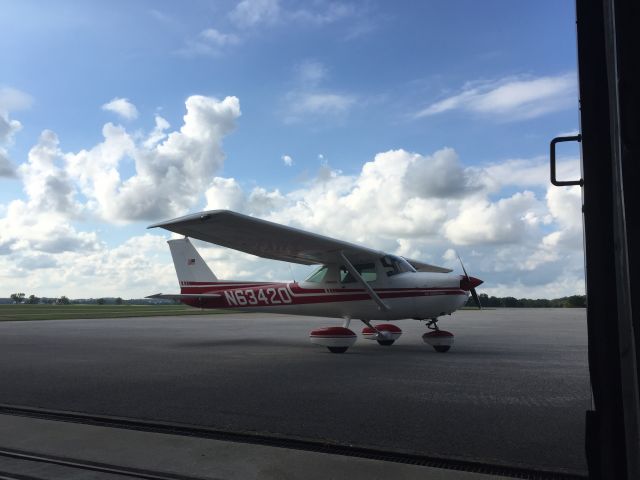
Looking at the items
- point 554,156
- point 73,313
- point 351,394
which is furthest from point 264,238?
point 73,313

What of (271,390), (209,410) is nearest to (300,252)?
(271,390)

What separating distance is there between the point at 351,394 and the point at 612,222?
4.86 meters

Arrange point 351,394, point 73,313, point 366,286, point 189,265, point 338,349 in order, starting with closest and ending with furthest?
point 351,394, point 338,349, point 366,286, point 189,265, point 73,313

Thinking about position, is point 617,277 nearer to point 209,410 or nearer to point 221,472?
point 221,472

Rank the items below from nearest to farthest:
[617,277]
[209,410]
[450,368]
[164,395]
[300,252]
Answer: [617,277], [209,410], [164,395], [450,368], [300,252]

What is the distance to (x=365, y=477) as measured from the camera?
3.34 m

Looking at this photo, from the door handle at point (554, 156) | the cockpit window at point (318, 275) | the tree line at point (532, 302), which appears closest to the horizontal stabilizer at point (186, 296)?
the cockpit window at point (318, 275)

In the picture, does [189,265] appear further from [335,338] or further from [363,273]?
[335,338]

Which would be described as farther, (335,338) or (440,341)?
(440,341)

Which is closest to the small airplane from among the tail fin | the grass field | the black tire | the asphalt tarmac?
the black tire

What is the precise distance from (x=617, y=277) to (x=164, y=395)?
560cm

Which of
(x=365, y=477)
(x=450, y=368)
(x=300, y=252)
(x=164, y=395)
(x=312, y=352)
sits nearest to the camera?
(x=365, y=477)

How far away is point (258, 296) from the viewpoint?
1377 centimetres

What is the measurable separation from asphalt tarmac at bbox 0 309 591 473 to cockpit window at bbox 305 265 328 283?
238 centimetres
